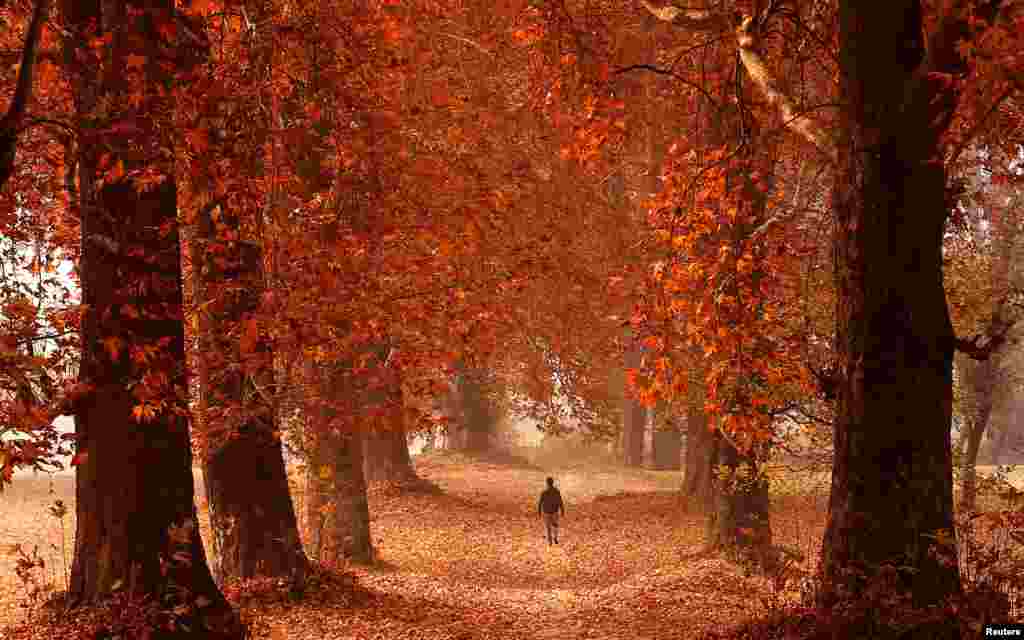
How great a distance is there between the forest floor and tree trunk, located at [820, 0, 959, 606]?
1.45 metres

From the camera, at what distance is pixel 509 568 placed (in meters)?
18.4

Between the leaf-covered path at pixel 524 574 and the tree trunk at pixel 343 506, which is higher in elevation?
the tree trunk at pixel 343 506

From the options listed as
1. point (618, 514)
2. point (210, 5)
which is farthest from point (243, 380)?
point (618, 514)

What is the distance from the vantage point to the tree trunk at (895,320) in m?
7.75

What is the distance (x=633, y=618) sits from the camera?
40.2 feet

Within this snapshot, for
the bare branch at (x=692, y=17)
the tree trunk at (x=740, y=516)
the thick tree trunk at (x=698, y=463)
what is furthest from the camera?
the thick tree trunk at (x=698, y=463)

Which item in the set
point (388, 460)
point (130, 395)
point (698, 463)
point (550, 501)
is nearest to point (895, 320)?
point (130, 395)

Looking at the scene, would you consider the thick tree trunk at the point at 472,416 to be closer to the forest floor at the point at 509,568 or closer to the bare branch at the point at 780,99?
the forest floor at the point at 509,568

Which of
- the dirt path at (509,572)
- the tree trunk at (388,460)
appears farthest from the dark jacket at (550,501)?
the tree trunk at (388,460)

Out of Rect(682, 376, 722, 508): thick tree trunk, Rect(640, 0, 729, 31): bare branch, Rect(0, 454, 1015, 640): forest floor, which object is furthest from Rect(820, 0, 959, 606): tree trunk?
Rect(682, 376, 722, 508): thick tree trunk

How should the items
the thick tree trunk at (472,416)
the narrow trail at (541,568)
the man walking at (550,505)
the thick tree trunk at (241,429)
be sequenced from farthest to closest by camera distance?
the thick tree trunk at (472,416) → the man walking at (550,505) → the narrow trail at (541,568) → the thick tree trunk at (241,429)

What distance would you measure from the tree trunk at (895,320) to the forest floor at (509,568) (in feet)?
4.74

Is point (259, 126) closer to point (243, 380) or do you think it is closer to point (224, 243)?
point (224, 243)

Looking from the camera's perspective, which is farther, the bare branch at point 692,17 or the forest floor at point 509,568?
the forest floor at point 509,568
